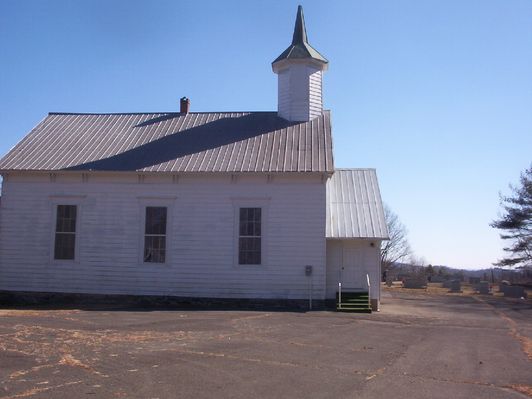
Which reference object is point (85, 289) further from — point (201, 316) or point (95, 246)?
point (201, 316)

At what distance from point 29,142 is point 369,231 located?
14.7 metres

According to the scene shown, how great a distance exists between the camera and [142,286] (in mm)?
20594

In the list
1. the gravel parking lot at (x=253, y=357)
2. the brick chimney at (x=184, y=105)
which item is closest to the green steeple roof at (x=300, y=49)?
the brick chimney at (x=184, y=105)

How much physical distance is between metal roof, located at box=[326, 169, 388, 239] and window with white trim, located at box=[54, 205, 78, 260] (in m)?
9.84

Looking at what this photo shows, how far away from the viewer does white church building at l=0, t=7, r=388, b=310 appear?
2022 cm

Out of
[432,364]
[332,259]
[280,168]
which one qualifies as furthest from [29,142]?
[432,364]

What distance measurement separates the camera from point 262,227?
20.4 m

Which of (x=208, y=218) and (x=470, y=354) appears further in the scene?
(x=208, y=218)

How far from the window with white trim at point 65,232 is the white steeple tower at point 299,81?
10072 mm

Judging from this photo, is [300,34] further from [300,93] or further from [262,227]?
[262,227]

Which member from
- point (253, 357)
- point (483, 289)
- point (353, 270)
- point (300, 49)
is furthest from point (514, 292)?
point (253, 357)

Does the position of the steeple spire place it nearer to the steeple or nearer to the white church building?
the steeple

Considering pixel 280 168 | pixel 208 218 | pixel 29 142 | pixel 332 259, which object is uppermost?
pixel 29 142

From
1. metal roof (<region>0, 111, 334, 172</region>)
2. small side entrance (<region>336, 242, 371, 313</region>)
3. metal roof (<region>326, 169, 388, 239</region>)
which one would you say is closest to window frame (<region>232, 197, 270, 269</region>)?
metal roof (<region>0, 111, 334, 172</region>)
